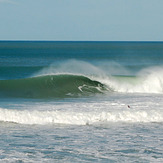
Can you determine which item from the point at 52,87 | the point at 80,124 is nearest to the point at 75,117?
the point at 80,124

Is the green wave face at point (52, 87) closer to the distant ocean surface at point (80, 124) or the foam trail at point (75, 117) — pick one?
the distant ocean surface at point (80, 124)

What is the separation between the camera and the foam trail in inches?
547

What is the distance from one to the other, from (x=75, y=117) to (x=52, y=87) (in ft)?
33.3

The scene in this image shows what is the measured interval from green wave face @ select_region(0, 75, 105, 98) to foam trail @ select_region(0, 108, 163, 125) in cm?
631

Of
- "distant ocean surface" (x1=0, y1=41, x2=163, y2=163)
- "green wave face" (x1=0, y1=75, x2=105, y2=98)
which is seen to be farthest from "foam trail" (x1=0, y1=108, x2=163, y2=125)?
"green wave face" (x1=0, y1=75, x2=105, y2=98)

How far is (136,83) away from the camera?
25031 millimetres

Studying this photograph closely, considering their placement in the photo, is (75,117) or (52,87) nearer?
(75,117)

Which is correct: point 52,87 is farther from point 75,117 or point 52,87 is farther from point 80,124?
point 80,124

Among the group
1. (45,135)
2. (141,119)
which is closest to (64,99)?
(141,119)

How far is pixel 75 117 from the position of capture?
46.3 ft

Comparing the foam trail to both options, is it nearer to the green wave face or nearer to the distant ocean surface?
the distant ocean surface

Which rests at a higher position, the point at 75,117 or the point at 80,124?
the point at 75,117

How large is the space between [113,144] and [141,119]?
3661mm

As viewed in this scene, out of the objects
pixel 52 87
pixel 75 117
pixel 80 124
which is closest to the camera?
pixel 80 124
